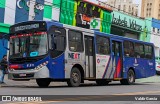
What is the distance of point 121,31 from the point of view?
180 feet

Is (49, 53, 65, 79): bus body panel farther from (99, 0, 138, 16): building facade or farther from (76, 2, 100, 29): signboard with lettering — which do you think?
(99, 0, 138, 16): building facade

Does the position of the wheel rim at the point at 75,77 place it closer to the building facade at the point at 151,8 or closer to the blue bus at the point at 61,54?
the blue bus at the point at 61,54

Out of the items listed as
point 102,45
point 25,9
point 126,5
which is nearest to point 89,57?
point 102,45

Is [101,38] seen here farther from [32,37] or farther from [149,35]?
[149,35]

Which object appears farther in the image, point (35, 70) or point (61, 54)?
point (61, 54)

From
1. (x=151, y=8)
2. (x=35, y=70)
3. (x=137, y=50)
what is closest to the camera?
(x=35, y=70)

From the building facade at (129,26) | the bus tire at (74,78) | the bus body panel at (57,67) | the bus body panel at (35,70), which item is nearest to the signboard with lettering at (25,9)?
the building facade at (129,26)

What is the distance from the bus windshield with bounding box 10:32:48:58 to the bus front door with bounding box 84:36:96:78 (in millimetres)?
3235

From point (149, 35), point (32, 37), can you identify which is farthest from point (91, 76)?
point (149, 35)

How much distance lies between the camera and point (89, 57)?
20828mm

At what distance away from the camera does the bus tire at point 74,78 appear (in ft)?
63.7

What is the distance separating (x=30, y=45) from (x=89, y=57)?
3.83 meters

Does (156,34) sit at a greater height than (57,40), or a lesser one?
greater

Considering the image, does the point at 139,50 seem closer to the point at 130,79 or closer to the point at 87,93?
the point at 130,79
